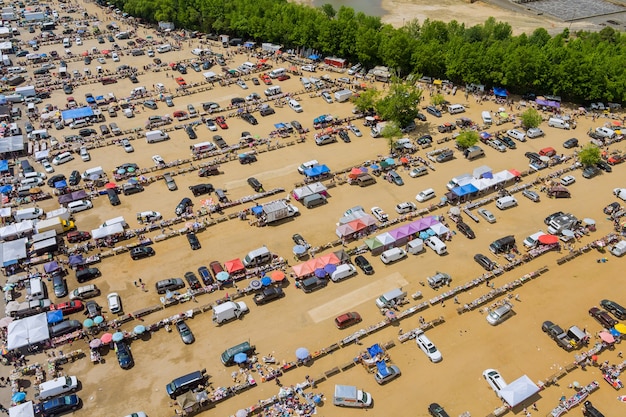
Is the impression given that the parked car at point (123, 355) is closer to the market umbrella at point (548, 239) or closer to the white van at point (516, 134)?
the market umbrella at point (548, 239)

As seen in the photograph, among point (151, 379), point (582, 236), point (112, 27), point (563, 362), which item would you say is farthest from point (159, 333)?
point (112, 27)

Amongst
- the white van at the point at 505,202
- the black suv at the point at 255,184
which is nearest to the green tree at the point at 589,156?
the white van at the point at 505,202

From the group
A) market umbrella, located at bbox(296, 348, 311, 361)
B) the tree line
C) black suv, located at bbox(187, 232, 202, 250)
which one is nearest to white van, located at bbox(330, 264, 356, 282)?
market umbrella, located at bbox(296, 348, 311, 361)

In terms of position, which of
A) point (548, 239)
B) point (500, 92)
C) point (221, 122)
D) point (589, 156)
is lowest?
point (548, 239)

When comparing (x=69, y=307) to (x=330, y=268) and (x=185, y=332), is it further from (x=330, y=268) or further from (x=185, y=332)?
(x=330, y=268)

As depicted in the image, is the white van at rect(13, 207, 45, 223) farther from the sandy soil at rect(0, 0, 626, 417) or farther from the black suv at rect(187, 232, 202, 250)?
the black suv at rect(187, 232, 202, 250)

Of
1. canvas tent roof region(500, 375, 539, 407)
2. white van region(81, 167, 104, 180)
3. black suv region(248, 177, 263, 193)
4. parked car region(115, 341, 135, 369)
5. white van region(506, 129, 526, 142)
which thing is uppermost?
white van region(506, 129, 526, 142)

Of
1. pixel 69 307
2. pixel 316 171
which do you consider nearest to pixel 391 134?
pixel 316 171
